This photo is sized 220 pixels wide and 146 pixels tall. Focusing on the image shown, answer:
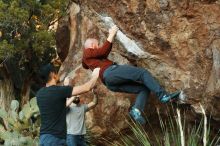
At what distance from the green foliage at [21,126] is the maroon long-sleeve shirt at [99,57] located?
14.3ft

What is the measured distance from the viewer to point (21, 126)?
14.4 metres

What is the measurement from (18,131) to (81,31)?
3078 millimetres

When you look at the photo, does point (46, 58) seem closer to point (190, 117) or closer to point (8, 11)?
point (8, 11)

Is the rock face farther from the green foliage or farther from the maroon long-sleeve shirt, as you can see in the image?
the green foliage

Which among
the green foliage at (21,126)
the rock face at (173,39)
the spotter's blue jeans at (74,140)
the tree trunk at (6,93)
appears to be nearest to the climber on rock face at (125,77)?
the rock face at (173,39)

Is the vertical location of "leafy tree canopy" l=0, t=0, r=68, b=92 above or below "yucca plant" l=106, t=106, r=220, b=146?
above

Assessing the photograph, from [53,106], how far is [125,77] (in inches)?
64.1

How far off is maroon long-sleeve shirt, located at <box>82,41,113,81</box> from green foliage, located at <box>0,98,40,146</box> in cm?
437

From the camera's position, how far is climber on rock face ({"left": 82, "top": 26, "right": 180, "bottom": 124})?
29.7ft

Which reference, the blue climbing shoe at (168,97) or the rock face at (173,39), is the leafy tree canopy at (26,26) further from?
the blue climbing shoe at (168,97)

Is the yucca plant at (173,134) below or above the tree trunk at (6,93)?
above

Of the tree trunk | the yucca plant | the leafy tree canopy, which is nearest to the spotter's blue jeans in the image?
the yucca plant

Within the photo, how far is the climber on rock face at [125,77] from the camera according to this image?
9.06 metres

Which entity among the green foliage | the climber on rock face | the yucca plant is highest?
the climber on rock face
